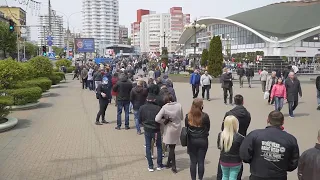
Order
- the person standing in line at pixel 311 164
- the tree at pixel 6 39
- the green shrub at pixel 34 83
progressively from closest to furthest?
the person standing in line at pixel 311 164 → the green shrub at pixel 34 83 → the tree at pixel 6 39

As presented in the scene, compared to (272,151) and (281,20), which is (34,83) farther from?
(281,20)

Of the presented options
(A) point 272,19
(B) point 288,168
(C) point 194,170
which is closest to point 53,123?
(C) point 194,170

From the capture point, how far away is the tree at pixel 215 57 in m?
28.3

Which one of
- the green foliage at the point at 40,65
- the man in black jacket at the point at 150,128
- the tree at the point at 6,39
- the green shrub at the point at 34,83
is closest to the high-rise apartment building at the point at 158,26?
the tree at the point at 6,39

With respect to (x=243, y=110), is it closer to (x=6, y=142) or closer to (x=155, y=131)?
(x=155, y=131)

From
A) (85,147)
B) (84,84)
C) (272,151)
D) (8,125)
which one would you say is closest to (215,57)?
(84,84)

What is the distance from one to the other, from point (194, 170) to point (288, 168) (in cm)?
202

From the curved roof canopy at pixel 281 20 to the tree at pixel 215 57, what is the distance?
52455mm

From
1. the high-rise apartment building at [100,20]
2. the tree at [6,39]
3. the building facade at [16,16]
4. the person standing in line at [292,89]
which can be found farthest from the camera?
the high-rise apartment building at [100,20]

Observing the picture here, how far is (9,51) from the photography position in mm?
63781

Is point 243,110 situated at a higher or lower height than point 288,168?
higher

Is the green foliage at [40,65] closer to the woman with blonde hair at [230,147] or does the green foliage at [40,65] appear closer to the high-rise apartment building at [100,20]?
the woman with blonde hair at [230,147]

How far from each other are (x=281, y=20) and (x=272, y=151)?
84.6m

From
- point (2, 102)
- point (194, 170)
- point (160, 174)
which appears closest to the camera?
point (194, 170)
